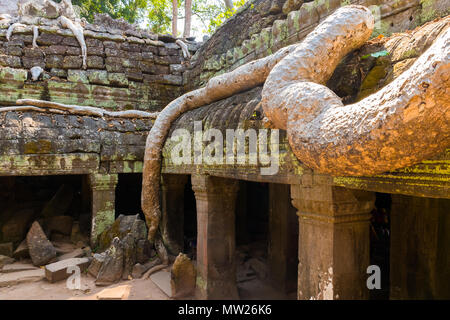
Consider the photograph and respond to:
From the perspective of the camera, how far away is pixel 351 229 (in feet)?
7.98

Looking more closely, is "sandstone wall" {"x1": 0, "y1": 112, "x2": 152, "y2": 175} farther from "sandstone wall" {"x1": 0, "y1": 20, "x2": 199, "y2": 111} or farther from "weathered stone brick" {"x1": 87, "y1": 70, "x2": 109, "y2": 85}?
"weathered stone brick" {"x1": 87, "y1": 70, "x2": 109, "y2": 85}

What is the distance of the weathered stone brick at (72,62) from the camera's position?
24.7 ft

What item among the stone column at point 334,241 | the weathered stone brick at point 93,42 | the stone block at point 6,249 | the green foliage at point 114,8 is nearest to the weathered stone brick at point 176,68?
the weathered stone brick at point 93,42

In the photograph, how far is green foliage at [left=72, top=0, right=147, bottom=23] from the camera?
14.2 m

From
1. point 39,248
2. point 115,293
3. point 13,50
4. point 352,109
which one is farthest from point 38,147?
point 352,109

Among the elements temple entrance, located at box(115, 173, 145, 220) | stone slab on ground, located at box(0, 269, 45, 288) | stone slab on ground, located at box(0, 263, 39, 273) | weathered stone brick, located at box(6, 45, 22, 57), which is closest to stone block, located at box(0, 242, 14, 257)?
stone slab on ground, located at box(0, 263, 39, 273)

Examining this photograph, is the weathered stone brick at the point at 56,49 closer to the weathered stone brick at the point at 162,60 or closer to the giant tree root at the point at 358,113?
the weathered stone brick at the point at 162,60

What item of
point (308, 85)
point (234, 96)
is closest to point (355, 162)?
point (308, 85)

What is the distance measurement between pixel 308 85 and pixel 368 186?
756 mm

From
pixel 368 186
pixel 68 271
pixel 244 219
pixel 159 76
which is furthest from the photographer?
pixel 159 76

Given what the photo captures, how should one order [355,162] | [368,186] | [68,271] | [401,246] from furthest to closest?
1. [68,271]
2. [401,246]
3. [368,186]
4. [355,162]

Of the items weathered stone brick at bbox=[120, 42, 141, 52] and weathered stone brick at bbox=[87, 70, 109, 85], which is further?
weathered stone brick at bbox=[120, 42, 141, 52]

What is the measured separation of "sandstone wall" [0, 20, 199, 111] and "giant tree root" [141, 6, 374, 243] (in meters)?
3.12

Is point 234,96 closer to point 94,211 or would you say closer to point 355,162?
point 355,162
